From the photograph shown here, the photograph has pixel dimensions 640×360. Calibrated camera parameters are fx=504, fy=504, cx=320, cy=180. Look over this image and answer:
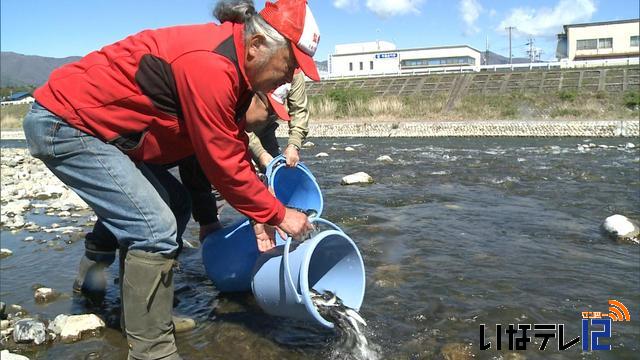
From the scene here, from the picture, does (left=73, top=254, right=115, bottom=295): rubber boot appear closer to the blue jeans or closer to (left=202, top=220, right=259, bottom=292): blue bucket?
(left=202, top=220, right=259, bottom=292): blue bucket

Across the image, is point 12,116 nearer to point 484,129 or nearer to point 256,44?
point 484,129

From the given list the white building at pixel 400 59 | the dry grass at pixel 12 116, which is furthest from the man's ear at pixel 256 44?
the white building at pixel 400 59

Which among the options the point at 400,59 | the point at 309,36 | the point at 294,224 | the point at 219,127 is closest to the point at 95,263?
the point at 294,224

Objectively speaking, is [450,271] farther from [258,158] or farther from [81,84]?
[81,84]

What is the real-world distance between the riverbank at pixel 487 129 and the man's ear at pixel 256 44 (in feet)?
63.6

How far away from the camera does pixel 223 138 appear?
1902 mm

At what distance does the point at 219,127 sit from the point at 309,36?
473 millimetres

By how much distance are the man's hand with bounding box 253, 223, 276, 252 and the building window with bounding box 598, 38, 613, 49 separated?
57227mm

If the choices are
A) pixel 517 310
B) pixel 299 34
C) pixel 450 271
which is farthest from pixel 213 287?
pixel 299 34

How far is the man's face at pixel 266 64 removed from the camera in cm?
186

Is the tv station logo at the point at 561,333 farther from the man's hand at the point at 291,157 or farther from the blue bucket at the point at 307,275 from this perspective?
the man's hand at the point at 291,157

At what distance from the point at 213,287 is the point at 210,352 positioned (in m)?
0.97

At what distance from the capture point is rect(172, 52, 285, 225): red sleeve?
70.9 inches

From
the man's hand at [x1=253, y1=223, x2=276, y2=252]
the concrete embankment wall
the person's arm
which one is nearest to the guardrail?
the concrete embankment wall
